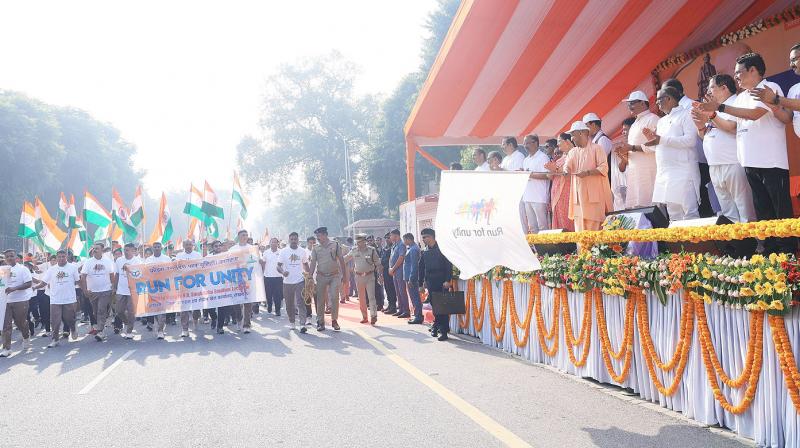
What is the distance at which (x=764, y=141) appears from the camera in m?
5.27

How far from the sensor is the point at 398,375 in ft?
24.1

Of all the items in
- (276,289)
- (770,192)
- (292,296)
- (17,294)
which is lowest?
(276,289)

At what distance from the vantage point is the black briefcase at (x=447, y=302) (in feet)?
32.8

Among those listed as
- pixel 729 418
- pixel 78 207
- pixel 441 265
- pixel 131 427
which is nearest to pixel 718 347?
pixel 729 418

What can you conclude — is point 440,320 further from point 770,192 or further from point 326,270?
point 770,192

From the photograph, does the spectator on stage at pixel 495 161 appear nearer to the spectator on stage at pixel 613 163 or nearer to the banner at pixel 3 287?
the spectator on stage at pixel 613 163

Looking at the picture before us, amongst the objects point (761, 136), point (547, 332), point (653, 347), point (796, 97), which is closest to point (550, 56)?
point (547, 332)

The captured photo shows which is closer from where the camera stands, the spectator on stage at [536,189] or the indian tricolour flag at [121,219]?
the spectator on stage at [536,189]

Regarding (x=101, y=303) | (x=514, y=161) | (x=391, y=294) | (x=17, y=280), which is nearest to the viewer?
(x=514, y=161)

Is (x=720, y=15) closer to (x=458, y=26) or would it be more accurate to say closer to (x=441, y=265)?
(x=458, y=26)

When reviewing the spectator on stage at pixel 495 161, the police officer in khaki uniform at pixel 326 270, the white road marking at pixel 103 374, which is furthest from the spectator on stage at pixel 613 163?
the white road marking at pixel 103 374

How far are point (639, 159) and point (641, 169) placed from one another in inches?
4.8

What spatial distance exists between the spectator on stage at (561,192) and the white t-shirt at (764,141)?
126 inches

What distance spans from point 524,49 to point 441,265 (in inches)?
154
